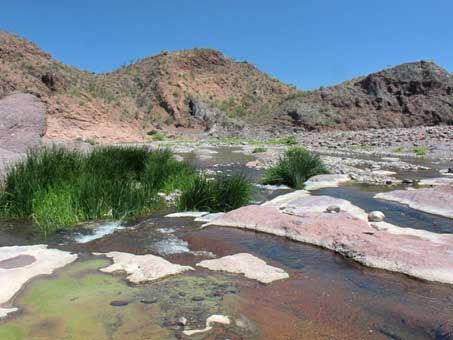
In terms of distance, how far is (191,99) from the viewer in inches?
2237

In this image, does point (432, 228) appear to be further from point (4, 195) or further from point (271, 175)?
point (4, 195)

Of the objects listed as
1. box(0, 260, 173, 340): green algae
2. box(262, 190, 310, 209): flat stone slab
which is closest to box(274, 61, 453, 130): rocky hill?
box(262, 190, 310, 209): flat stone slab

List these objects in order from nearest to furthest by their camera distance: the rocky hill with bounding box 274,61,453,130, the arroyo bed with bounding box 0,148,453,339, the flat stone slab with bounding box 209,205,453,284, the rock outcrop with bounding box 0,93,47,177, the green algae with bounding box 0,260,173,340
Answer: the green algae with bounding box 0,260,173,340 < the arroyo bed with bounding box 0,148,453,339 < the flat stone slab with bounding box 209,205,453,284 < the rock outcrop with bounding box 0,93,47,177 < the rocky hill with bounding box 274,61,453,130

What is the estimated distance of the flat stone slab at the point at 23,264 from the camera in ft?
13.1

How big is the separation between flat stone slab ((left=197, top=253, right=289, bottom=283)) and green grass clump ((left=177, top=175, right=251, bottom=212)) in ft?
10.8

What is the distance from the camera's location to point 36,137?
13125 mm

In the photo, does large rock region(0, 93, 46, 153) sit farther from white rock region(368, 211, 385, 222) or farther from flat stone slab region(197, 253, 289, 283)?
white rock region(368, 211, 385, 222)

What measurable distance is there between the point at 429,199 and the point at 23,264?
26.2ft

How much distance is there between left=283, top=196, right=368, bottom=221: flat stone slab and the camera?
8.02 m

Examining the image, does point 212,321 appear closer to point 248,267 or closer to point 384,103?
point 248,267

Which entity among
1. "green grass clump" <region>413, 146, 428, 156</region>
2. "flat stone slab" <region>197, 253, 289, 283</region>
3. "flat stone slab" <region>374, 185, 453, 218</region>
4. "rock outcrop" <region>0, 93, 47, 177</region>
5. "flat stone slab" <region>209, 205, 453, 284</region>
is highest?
"rock outcrop" <region>0, 93, 47, 177</region>

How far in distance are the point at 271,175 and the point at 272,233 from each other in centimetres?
649

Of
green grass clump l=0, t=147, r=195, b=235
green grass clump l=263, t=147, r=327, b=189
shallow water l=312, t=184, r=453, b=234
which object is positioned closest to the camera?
green grass clump l=0, t=147, r=195, b=235

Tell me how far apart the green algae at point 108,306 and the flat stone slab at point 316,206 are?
3.92 meters
